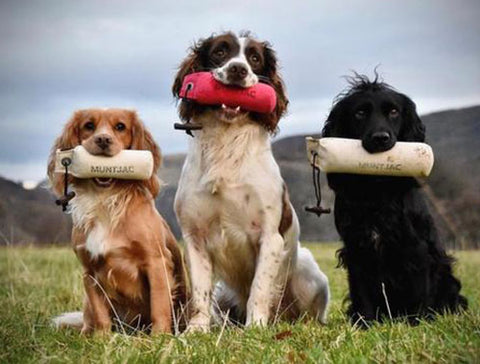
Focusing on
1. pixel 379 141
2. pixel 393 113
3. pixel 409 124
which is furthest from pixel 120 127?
pixel 409 124

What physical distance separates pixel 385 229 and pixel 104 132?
6.80ft

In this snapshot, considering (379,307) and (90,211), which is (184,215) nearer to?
(90,211)

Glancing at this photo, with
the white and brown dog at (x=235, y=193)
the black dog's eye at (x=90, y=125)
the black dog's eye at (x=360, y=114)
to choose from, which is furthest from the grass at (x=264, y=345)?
the black dog's eye at (x=360, y=114)

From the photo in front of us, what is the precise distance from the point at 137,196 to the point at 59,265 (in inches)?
228

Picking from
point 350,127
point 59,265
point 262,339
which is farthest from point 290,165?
point 262,339

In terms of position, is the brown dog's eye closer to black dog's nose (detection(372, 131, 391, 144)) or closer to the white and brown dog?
black dog's nose (detection(372, 131, 391, 144))

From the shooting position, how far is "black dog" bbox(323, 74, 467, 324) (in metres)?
4.98

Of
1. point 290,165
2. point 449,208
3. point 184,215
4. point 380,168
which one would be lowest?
point 449,208

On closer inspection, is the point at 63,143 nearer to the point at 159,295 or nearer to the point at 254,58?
the point at 159,295

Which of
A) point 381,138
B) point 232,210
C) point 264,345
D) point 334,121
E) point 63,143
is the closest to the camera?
point 264,345

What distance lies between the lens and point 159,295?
4953mm

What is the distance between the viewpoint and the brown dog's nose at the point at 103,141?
4895 mm

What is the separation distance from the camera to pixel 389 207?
5020mm

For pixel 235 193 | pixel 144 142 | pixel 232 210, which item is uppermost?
pixel 144 142
